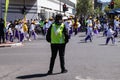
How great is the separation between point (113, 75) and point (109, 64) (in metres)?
3.14

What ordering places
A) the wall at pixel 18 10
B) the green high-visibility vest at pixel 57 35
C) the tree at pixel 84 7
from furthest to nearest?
1. the tree at pixel 84 7
2. the wall at pixel 18 10
3. the green high-visibility vest at pixel 57 35

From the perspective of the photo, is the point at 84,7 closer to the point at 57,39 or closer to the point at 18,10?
the point at 18,10

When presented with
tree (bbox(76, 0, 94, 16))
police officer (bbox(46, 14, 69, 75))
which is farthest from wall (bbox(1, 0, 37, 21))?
tree (bbox(76, 0, 94, 16))

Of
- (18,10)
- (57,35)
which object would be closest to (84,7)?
(18,10)

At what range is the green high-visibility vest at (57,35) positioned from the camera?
13.8 meters

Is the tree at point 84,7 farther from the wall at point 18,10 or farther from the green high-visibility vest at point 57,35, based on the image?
the green high-visibility vest at point 57,35

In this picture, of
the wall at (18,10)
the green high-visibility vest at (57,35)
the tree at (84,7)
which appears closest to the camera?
the green high-visibility vest at (57,35)

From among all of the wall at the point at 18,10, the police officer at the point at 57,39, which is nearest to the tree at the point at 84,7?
the wall at the point at 18,10

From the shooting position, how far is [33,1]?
6166cm

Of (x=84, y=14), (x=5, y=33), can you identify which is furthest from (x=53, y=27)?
(x=84, y=14)

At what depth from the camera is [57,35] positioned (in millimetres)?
13812

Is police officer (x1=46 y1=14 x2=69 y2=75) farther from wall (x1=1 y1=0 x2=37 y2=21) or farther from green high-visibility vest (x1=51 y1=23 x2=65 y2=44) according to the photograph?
wall (x1=1 y1=0 x2=37 y2=21)

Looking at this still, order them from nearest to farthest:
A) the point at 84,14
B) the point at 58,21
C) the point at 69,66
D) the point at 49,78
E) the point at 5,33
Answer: the point at 49,78 → the point at 58,21 → the point at 69,66 → the point at 5,33 → the point at 84,14

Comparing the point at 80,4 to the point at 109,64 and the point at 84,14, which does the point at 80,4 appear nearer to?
the point at 84,14
